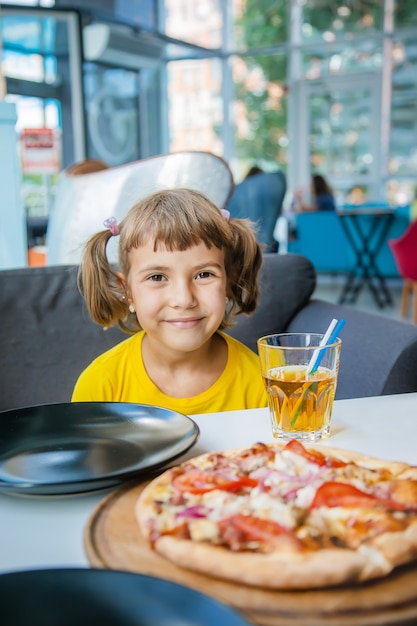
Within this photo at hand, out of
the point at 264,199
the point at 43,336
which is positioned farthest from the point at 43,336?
the point at 264,199

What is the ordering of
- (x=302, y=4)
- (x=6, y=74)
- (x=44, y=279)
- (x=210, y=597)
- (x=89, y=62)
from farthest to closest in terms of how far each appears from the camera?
(x=302, y=4) < (x=89, y=62) < (x=6, y=74) < (x=44, y=279) < (x=210, y=597)

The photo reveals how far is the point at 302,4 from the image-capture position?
31.0ft

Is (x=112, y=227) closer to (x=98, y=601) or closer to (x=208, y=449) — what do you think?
(x=208, y=449)

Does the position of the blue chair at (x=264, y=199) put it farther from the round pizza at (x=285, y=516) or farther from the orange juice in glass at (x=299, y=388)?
the round pizza at (x=285, y=516)

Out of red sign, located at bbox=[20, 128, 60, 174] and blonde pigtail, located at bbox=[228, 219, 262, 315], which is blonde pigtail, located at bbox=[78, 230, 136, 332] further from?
red sign, located at bbox=[20, 128, 60, 174]

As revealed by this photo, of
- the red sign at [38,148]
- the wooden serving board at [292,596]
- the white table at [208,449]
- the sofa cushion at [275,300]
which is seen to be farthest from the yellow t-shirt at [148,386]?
the red sign at [38,148]

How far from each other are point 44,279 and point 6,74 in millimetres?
5323

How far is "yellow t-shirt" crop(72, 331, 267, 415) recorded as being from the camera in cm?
134

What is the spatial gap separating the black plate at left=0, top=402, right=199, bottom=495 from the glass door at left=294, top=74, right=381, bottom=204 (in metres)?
9.01

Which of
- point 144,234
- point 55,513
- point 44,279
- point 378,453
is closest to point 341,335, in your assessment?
point 144,234

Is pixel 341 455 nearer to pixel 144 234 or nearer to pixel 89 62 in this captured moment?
pixel 144 234

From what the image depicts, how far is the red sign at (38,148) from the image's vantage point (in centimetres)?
373

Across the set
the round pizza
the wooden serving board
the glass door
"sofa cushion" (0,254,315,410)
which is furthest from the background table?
the wooden serving board

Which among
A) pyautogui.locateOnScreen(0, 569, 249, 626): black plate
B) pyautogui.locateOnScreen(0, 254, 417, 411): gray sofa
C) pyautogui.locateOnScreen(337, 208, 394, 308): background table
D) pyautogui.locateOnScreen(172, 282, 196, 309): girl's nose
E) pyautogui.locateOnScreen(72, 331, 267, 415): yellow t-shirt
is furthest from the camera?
pyautogui.locateOnScreen(337, 208, 394, 308): background table
